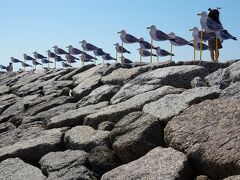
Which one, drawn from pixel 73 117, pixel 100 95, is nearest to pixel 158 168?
pixel 73 117

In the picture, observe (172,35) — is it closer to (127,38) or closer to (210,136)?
(127,38)

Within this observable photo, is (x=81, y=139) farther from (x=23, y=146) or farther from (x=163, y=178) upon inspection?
(x=163, y=178)

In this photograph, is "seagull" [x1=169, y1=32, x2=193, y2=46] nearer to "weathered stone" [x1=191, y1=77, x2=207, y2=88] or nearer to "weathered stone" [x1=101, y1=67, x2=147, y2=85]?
"weathered stone" [x1=101, y1=67, x2=147, y2=85]

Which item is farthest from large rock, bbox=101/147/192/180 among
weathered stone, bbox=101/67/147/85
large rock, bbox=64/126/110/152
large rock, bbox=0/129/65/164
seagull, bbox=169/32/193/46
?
seagull, bbox=169/32/193/46

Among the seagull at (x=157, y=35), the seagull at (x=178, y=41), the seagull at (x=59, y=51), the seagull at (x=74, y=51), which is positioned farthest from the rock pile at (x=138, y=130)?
the seagull at (x=59, y=51)

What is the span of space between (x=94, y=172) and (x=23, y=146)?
6.45 feet

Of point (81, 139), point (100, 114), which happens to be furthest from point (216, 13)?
point (81, 139)

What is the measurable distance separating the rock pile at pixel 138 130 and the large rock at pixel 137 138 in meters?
0.01

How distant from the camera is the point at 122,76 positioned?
33.1ft

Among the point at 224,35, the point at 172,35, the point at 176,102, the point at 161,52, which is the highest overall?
the point at 224,35

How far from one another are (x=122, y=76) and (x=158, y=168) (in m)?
5.10

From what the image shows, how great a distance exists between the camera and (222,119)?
5.59 metres

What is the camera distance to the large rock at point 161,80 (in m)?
8.20

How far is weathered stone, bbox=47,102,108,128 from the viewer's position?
8.39m
